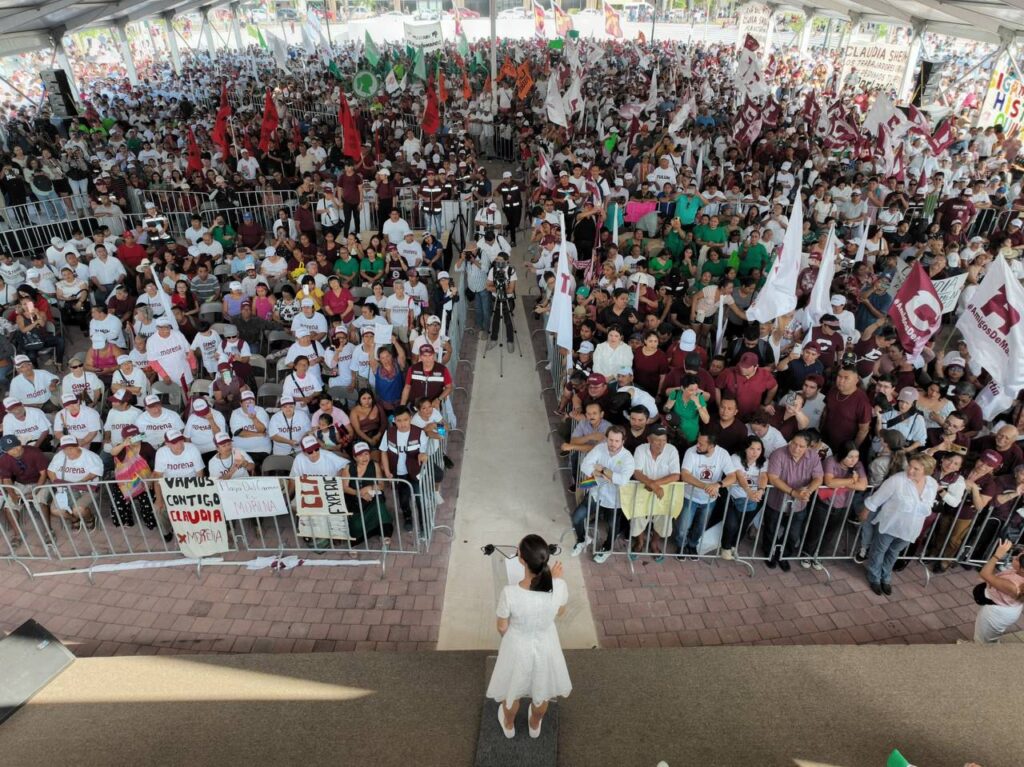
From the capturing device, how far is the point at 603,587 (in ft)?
21.0

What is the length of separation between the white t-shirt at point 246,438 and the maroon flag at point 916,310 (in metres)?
7.20

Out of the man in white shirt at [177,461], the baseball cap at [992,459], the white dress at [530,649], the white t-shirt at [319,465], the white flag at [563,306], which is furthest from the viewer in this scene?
the white flag at [563,306]

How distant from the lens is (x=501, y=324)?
11.4 m

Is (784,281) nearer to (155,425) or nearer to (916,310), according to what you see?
(916,310)

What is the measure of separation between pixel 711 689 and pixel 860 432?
3.31 metres

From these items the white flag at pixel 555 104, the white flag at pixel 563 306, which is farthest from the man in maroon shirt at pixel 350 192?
A: the white flag at pixel 563 306

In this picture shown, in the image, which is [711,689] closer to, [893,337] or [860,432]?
[860,432]

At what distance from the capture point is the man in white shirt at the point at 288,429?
23.7ft

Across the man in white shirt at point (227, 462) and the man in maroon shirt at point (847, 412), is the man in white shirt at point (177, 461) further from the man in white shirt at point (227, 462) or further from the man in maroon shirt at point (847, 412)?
the man in maroon shirt at point (847, 412)

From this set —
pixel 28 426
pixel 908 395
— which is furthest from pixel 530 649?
pixel 28 426

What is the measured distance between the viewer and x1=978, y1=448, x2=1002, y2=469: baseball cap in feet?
19.6

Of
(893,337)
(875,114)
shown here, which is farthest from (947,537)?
(875,114)

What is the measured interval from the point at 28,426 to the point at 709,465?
24.5ft

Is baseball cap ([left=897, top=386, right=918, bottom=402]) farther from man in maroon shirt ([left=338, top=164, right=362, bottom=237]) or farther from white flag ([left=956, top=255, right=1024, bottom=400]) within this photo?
man in maroon shirt ([left=338, top=164, right=362, bottom=237])
